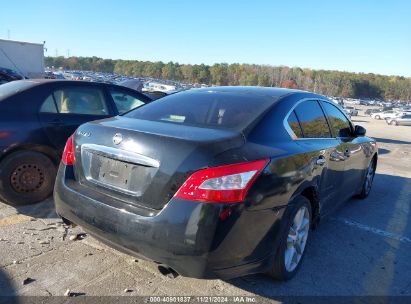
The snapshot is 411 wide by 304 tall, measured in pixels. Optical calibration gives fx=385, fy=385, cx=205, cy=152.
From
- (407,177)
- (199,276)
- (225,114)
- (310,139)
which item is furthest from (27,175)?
(407,177)

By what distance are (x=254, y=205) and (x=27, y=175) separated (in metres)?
3.08

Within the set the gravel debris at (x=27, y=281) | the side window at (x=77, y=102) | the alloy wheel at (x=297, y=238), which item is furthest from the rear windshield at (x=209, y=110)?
the side window at (x=77, y=102)

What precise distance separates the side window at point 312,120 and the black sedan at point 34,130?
2.84m

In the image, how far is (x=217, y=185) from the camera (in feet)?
8.01

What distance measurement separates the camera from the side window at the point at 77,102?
15.7ft

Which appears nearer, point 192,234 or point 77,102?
point 192,234

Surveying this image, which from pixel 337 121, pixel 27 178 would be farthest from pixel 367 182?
pixel 27 178

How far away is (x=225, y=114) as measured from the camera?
3.28 metres

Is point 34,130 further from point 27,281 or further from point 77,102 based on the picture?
point 27,281

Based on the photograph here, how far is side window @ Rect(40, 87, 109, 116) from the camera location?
4777 mm

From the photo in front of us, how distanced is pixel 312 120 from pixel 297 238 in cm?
121

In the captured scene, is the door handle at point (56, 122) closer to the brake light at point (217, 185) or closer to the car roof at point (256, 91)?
the car roof at point (256, 91)

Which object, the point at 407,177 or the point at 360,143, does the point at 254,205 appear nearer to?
the point at 360,143

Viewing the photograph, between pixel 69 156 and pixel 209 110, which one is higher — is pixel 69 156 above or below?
below
